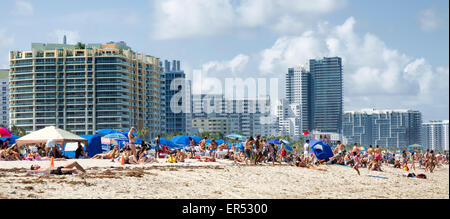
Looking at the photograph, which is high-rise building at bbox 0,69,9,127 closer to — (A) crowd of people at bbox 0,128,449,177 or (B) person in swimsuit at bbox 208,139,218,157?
(A) crowd of people at bbox 0,128,449,177

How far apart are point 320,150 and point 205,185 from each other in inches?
531

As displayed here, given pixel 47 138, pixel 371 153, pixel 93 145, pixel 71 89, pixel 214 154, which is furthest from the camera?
pixel 71 89

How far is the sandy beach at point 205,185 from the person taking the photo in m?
12.5

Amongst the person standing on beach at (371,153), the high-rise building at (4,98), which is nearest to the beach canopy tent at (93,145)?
the person standing on beach at (371,153)

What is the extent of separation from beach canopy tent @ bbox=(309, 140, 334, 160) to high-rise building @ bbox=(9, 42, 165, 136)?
90.3m

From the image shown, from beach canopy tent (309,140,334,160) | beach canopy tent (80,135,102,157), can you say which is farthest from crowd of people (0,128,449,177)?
beach canopy tent (80,135,102,157)

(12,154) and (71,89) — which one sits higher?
(71,89)

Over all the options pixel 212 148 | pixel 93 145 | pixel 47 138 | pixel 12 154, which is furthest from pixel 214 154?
pixel 12 154

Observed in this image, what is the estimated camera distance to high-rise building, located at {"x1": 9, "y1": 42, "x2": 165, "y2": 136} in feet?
381

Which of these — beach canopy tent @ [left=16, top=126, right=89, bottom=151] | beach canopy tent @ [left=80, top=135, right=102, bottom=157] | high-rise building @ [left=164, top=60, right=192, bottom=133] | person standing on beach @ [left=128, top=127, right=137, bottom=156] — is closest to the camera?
person standing on beach @ [left=128, top=127, right=137, bottom=156]

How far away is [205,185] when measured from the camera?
622 inches

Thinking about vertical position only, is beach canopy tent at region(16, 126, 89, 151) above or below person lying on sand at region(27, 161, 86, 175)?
above

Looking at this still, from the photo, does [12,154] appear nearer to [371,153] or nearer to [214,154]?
[214,154]

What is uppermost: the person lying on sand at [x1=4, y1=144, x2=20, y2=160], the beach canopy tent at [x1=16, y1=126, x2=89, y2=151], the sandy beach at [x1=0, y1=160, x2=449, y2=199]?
the beach canopy tent at [x1=16, y1=126, x2=89, y2=151]
